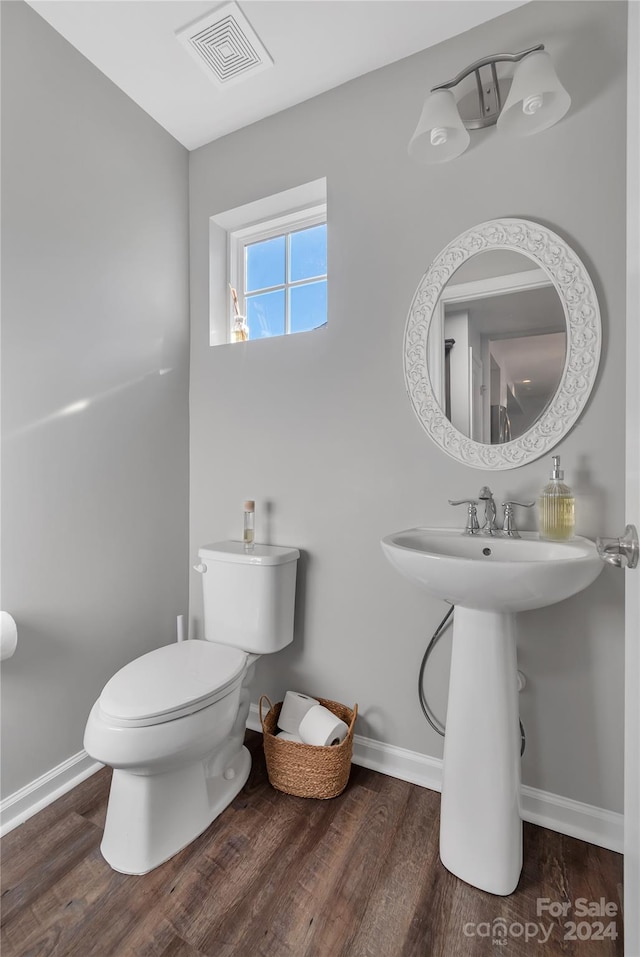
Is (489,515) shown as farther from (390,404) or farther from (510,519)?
(390,404)

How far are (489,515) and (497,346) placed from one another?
52 cm

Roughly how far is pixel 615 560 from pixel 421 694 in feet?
3.43

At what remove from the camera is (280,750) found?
4.98ft

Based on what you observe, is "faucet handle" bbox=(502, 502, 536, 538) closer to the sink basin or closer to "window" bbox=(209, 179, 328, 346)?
the sink basin

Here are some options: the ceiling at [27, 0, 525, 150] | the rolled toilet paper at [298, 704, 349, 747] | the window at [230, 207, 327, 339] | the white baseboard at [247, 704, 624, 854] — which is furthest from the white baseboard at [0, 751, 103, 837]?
the ceiling at [27, 0, 525, 150]

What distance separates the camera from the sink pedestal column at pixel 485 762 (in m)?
1.16

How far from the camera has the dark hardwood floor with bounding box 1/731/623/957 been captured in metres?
1.05

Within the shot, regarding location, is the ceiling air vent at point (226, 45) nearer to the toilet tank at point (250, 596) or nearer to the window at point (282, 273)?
the window at point (282, 273)

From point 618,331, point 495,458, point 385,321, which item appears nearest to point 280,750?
point 495,458

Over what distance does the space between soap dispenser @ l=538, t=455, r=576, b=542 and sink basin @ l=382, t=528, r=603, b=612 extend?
41 mm

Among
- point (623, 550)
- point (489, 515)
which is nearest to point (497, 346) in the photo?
point (489, 515)

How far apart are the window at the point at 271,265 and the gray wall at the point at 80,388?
196 mm

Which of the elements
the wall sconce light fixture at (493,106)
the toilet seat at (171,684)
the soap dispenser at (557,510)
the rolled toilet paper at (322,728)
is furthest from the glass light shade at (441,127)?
the rolled toilet paper at (322,728)

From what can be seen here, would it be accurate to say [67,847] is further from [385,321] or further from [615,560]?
[385,321]
